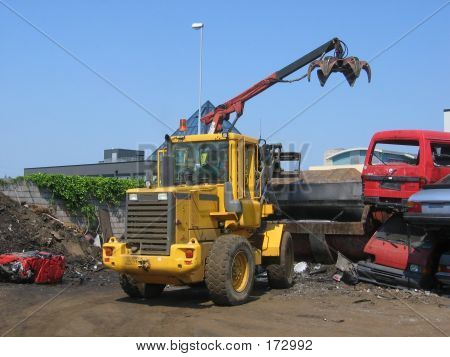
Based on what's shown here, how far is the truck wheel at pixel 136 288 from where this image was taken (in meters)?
9.40

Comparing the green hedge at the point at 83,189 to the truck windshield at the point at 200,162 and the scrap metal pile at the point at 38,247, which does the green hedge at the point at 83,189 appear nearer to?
the scrap metal pile at the point at 38,247

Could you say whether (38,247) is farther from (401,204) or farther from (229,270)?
(401,204)

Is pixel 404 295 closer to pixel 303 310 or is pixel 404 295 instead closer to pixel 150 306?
pixel 303 310

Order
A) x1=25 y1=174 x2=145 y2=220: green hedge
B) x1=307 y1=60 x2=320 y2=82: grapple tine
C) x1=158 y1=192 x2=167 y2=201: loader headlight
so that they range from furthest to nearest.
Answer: x1=25 y1=174 x2=145 y2=220: green hedge
x1=307 y1=60 x2=320 y2=82: grapple tine
x1=158 y1=192 x2=167 y2=201: loader headlight

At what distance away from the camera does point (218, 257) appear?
856 cm

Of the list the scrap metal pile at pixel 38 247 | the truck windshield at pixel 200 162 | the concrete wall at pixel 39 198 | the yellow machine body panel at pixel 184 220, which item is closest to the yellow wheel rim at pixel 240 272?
the yellow machine body panel at pixel 184 220

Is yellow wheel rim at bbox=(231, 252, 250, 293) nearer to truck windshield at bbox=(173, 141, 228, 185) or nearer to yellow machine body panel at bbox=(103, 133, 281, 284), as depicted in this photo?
yellow machine body panel at bbox=(103, 133, 281, 284)

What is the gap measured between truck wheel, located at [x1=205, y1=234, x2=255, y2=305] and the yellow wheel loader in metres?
0.02

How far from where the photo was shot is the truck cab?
10.8 metres

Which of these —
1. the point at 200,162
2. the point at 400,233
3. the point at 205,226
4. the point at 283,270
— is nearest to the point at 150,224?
the point at 205,226

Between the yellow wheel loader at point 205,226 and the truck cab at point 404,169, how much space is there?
214 centimetres

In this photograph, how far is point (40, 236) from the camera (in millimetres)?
13391

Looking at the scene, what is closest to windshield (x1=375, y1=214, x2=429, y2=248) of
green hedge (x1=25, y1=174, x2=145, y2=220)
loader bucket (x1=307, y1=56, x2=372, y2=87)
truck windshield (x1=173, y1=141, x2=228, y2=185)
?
loader bucket (x1=307, y1=56, x2=372, y2=87)

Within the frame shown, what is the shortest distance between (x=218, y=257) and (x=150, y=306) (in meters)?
1.39
